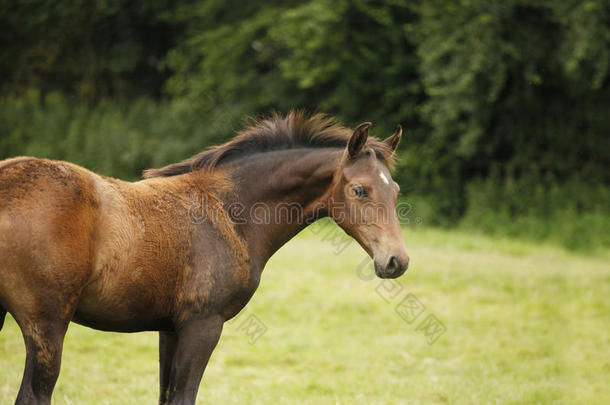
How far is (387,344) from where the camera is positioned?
7.21 meters

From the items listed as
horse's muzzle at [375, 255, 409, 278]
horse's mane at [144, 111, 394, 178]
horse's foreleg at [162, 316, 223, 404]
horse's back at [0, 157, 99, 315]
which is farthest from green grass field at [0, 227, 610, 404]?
horse's back at [0, 157, 99, 315]

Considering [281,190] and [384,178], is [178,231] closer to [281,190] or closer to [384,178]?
[281,190]

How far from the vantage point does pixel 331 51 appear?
1730 centimetres

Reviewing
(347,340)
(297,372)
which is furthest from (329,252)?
(297,372)

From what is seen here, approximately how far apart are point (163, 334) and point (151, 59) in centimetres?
2126

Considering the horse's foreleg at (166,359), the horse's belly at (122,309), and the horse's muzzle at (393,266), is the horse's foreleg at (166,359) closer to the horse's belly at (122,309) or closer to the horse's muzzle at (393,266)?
the horse's belly at (122,309)

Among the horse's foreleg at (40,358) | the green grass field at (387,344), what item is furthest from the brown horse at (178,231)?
the green grass field at (387,344)

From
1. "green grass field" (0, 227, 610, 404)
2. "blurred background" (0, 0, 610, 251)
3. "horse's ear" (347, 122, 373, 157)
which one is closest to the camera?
"horse's ear" (347, 122, 373, 157)

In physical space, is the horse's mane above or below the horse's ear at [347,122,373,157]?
below

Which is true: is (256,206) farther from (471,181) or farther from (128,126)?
(128,126)

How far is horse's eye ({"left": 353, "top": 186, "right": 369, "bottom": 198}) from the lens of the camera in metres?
3.66

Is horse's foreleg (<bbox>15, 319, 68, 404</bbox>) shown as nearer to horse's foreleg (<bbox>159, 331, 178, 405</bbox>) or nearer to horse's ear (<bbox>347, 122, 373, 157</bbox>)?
horse's foreleg (<bbox>159, 331, 178, 405</bbox>)

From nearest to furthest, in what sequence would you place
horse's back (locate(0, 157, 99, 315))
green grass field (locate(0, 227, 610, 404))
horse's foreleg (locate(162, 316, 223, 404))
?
horse's back (locate(0, 157, 99, 315)), horse's foreleg (locate(162, 316, 223, 404)), green grass field (locate(0, 227, 610, 404))

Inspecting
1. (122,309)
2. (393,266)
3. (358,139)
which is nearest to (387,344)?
(393,266)
